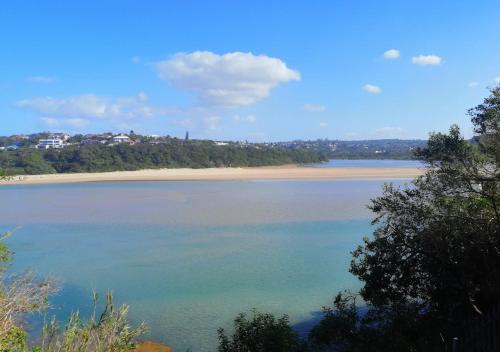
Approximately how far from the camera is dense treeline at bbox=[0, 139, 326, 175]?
A: 7569cm

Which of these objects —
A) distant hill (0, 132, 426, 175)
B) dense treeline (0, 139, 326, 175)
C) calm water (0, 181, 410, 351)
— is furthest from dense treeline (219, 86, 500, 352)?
dense treeline (0, 139, 326, 175)

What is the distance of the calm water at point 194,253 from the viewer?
14.2 metres

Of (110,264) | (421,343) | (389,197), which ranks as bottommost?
(110,264)

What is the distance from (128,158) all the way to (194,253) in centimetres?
6710

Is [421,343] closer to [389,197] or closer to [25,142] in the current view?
[389,197]

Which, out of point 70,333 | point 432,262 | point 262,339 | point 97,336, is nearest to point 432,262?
point 432,262

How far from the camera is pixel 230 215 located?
105 ft

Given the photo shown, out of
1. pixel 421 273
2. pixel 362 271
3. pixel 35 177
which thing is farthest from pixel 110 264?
pixel 35 177

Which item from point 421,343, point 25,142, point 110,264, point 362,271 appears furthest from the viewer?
point 25,142

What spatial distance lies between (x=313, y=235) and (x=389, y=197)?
1386 centimetres

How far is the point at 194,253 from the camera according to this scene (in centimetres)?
2098

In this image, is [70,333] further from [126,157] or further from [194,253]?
[126,157]

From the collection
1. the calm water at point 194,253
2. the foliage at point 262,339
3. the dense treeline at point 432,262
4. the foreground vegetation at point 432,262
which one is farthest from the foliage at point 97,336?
the calm water at point 194,253

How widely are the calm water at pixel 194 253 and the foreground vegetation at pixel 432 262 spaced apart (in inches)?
132
